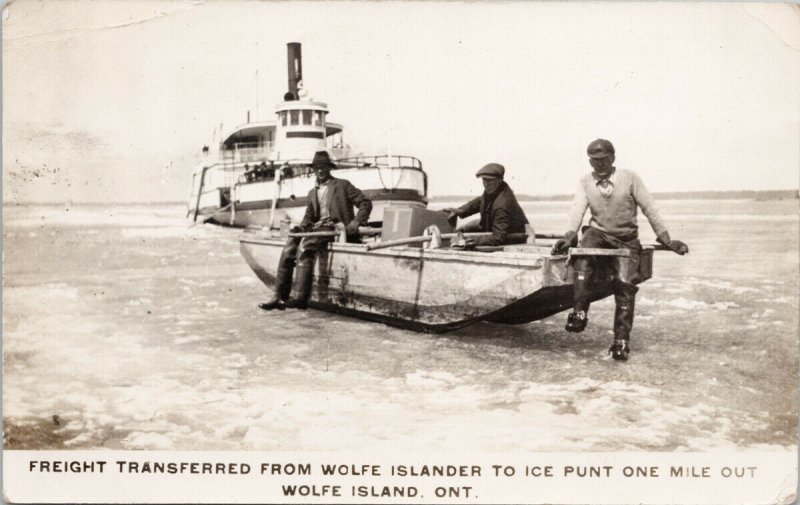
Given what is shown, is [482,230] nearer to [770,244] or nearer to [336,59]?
[336,59]

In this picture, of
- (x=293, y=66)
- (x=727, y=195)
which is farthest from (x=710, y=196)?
(x=293, y=66)

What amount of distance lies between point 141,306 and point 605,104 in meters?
3.42

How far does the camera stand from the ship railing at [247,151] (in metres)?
5.86

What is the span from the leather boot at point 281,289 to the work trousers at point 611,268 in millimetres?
2306

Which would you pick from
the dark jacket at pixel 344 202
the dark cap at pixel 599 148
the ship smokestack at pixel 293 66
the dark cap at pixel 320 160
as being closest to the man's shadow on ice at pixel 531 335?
the dark jacket at pixel 344 202

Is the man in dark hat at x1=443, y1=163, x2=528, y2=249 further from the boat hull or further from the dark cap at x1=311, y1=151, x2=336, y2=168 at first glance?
the dark cap at x1=311, y1=151, x2=336, y2=168

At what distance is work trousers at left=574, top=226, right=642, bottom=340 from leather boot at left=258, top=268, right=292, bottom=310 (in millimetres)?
2306

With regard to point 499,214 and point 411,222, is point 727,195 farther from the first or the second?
A: point 411,222

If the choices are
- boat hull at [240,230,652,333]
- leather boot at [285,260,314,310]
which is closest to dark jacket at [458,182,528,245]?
boat hull at [240,230,652,333]

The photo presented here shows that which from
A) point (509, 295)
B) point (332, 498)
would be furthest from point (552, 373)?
point (332, 498)

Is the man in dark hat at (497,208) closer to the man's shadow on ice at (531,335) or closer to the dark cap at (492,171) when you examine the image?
the dark cap at (492,171)

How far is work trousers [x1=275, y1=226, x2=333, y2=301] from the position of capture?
4898mm

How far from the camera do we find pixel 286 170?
290 inches

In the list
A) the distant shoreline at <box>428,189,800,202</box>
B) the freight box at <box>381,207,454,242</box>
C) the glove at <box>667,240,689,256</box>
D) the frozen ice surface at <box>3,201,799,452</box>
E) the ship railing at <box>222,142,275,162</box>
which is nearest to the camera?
the glove at <box>667,240,689,256</box>
